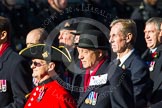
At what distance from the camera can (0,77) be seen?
6.84 meters

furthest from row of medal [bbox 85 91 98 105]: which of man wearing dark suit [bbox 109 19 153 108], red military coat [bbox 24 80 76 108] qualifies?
man wearing dark suit [bbox 109 19 153 108]

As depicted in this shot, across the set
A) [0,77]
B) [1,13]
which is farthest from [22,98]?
[1,13]

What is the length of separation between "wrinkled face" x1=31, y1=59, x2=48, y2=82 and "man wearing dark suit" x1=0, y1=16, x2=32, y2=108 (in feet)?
1.52

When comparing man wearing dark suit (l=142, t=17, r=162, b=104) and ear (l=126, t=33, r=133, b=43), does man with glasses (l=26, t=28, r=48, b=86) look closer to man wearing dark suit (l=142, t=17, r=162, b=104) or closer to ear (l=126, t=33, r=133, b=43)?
ear (l=126, t=33, r=133, b=43)

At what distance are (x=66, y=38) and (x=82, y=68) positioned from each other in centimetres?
88

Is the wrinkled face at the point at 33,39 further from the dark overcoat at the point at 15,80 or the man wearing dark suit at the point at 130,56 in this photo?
the man wearing dark suit at the point at 130,56

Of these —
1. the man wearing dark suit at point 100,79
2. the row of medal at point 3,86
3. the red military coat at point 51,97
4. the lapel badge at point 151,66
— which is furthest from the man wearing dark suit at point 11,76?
the lapel badge at point 151,66

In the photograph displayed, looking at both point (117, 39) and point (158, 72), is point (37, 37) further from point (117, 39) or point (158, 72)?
point (158, 72)

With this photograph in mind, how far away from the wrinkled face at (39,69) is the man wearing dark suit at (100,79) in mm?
356

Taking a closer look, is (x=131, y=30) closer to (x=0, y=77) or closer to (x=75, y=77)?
(x=75, y=77)

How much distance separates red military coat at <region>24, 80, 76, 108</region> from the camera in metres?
6.05

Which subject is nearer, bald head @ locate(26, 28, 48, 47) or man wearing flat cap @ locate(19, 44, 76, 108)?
man wearing flat cap @ locate(19, 44, 76, 108)

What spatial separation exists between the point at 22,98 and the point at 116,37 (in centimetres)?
116

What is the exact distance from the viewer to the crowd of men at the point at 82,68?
6129mm
